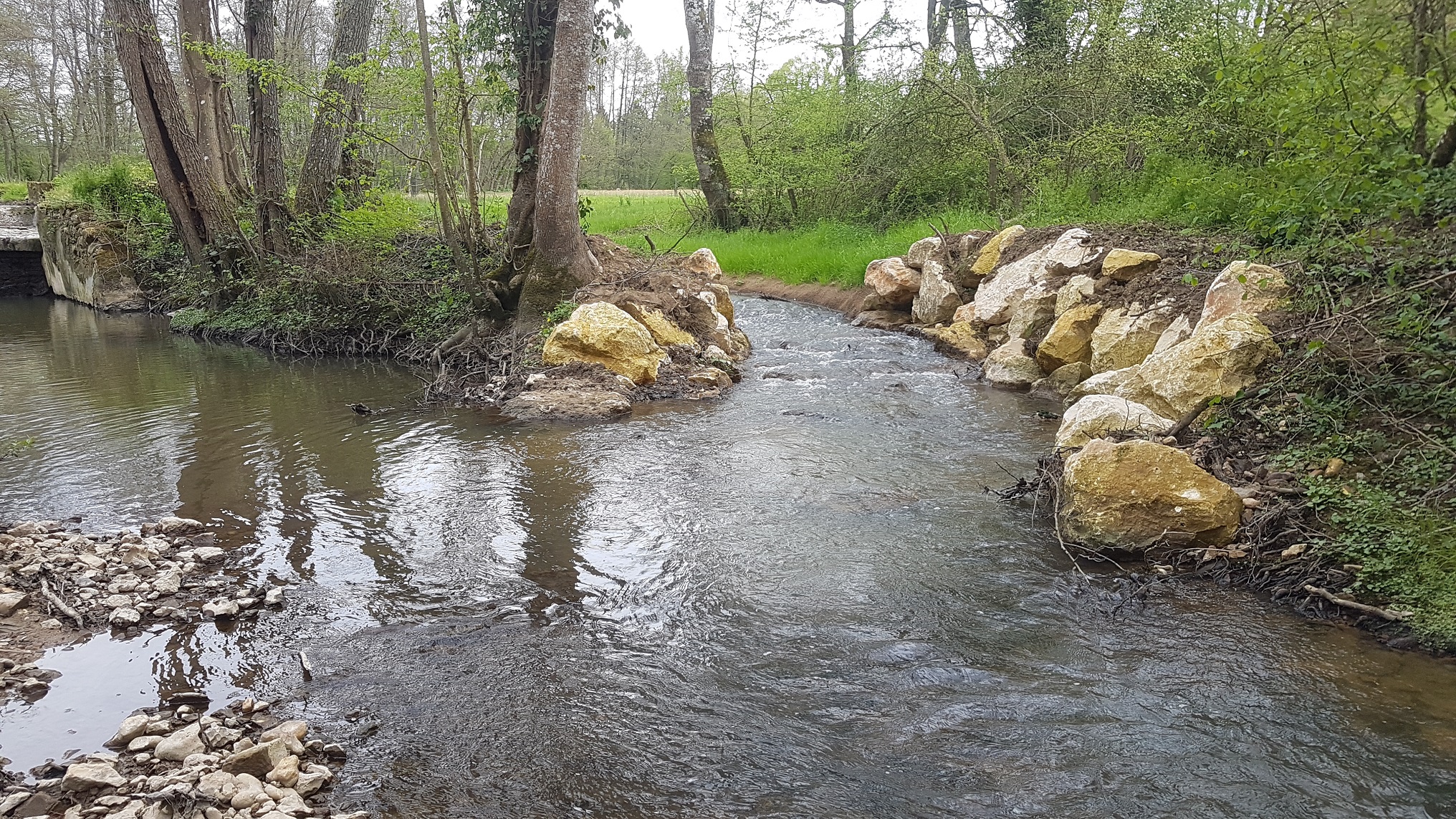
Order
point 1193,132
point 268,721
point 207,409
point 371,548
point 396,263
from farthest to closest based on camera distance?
point 396,263 < point 1193,132 < point 207,409 < point 371,548 < point 268,721

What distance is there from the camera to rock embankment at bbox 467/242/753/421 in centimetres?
923

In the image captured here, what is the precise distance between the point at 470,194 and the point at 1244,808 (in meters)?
10.6

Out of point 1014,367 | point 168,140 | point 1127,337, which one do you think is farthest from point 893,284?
point 168,140

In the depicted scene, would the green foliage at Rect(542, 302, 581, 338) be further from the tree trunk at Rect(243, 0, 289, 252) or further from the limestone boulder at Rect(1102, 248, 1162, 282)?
the tree trunk at Rect(243, 0, 289, 252)

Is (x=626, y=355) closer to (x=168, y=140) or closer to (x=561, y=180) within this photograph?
(x=561, y=180)

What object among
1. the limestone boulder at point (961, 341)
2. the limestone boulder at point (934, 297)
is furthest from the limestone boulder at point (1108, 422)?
the limestone boulder at point (934, 297)

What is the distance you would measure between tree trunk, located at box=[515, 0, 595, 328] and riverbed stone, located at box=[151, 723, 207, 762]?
7.88 meters

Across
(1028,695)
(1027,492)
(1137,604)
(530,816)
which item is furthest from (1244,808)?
(1027,492)

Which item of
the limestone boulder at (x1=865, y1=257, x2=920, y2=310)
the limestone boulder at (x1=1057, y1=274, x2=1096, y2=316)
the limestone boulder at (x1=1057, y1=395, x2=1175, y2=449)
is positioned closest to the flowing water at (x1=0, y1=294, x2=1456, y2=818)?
the limestone boulder at (x1=1057, y1=395, x2=1175, y2=449)

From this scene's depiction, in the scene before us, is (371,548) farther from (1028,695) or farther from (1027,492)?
(1027,492)

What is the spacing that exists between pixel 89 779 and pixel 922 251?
12.9m

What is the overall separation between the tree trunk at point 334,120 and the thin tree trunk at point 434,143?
87.3 inches

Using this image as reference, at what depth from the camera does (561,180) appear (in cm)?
1072

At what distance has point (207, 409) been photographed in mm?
9641
